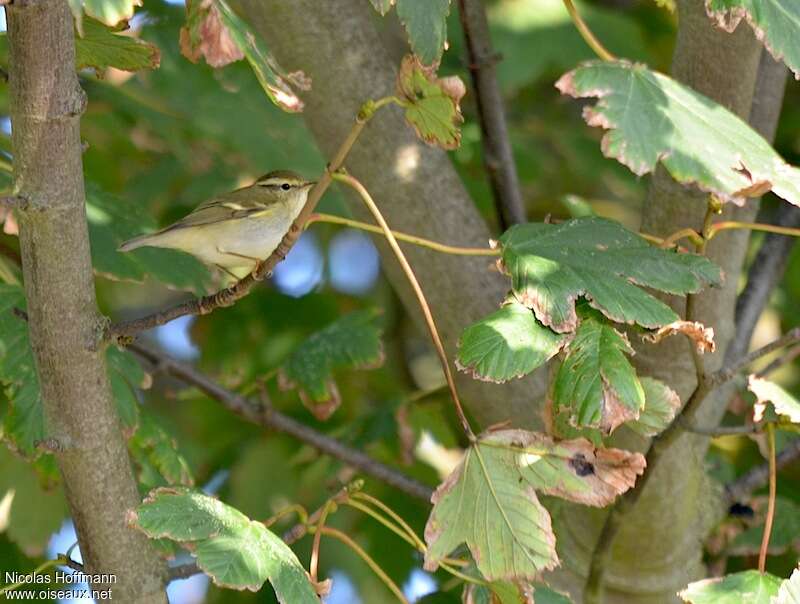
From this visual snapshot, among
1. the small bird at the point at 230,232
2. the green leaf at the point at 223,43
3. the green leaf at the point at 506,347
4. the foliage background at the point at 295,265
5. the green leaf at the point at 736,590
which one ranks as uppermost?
the green leaf at the point at 223,43

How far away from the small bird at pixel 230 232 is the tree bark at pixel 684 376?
0.78m

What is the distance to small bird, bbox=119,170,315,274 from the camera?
2.25 metres

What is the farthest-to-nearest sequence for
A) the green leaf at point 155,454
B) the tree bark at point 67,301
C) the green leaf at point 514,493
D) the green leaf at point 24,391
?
the green leaf at point 155,454 < the green leaf at point 24,391 < the green leaf at point 514,493 < the tree bark at point 67,301

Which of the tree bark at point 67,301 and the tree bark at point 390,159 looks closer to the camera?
the tree bark at point 67,301

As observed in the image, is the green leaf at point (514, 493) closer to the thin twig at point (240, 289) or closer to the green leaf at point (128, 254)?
the thin twig at point (240, 289)

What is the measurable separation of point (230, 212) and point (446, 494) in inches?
42.0

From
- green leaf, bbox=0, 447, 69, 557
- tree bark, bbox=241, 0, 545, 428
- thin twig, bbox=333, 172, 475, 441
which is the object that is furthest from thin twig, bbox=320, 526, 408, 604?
green leaf, bbox=0, 447, 69, 557

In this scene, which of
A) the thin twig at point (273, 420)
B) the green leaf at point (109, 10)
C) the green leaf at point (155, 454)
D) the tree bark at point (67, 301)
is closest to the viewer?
the green leaf at point (109, 10)

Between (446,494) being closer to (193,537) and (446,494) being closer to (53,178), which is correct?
(193,537)

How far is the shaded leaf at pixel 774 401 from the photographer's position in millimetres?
1567

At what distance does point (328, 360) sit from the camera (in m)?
2.43

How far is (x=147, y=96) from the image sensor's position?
10.4 ft

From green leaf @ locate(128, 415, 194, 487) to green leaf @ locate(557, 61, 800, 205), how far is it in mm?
1034


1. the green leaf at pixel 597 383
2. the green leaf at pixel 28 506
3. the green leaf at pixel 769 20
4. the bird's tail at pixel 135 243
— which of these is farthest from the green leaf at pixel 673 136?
the green leaf at pixel 28 506
